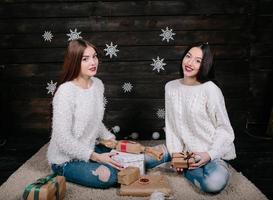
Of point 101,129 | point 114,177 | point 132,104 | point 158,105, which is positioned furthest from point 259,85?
point 114,177

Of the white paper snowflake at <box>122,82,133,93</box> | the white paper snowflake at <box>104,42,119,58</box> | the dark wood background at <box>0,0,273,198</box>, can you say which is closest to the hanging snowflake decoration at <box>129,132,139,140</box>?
the dark wood background at <box>0,0,273,198</box>

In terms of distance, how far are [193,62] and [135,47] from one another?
4.94 ft

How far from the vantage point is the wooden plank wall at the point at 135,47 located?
4.10 m

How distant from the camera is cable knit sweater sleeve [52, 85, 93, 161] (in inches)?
102

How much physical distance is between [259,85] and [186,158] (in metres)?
2.13

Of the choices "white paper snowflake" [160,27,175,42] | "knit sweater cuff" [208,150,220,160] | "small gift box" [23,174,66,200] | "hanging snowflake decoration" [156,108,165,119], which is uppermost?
"white paper snowflake" [160,27,175,42]

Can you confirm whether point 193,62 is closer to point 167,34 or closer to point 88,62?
point 88,62

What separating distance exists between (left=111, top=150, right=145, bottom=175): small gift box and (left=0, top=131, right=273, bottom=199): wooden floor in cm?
89

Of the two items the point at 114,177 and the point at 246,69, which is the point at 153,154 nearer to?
the point at 114,177

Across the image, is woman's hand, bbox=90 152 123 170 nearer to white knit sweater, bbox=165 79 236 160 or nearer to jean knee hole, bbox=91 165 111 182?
jean knee hole, bbox=91 165 111 182

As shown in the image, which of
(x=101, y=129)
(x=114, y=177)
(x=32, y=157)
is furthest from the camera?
(x=32, y=157)

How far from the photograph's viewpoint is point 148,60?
4188 millimetres

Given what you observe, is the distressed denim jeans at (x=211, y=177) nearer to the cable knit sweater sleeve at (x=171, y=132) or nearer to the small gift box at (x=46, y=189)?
the cable knit sweater sleeve at (x=171, y=132)

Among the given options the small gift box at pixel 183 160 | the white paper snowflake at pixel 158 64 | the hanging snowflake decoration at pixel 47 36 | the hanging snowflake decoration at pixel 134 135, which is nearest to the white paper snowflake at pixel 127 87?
the white paper snowflake at pixel 158 64
